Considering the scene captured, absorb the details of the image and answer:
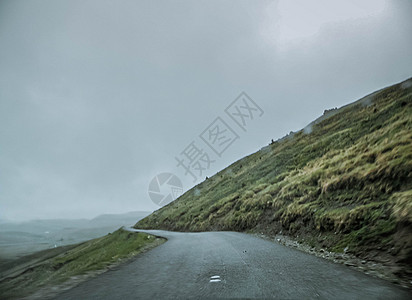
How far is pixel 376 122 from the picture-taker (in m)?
22.8

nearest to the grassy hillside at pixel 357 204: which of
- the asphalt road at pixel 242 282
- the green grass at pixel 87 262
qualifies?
the asphalt road at pixel 242 282

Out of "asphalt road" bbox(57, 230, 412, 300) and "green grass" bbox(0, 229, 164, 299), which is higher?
"green grass" bbox(0, 229, 164, 299)

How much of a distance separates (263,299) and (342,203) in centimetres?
952

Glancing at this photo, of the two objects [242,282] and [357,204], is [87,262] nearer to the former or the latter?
→ [242,282]

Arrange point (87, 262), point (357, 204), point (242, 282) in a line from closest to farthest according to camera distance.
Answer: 1. point (242, 282)
2. point (357, 204)
3. point (87, 262)

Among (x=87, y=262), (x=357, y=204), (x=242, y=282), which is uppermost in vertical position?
(x=357, y=204)

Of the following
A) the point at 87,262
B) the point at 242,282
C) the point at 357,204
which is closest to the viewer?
the point at 242,282

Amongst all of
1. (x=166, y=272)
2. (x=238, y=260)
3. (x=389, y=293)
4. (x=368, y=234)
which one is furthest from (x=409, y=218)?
(x=166, y=272)

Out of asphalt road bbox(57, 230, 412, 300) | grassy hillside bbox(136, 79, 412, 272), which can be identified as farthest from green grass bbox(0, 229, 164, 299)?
grassy hillside bbox(136, 79, 412, 272)

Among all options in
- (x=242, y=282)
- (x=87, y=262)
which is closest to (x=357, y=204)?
(x=242, y=282)

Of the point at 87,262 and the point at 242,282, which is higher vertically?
the point at 87,262

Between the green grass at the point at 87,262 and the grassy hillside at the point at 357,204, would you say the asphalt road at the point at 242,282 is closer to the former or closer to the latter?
the green grass at the point at 87,262

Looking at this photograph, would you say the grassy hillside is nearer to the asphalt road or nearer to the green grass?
the asphalt road

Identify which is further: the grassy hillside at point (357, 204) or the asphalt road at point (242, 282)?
the grassy hillside at point (357, 204)
